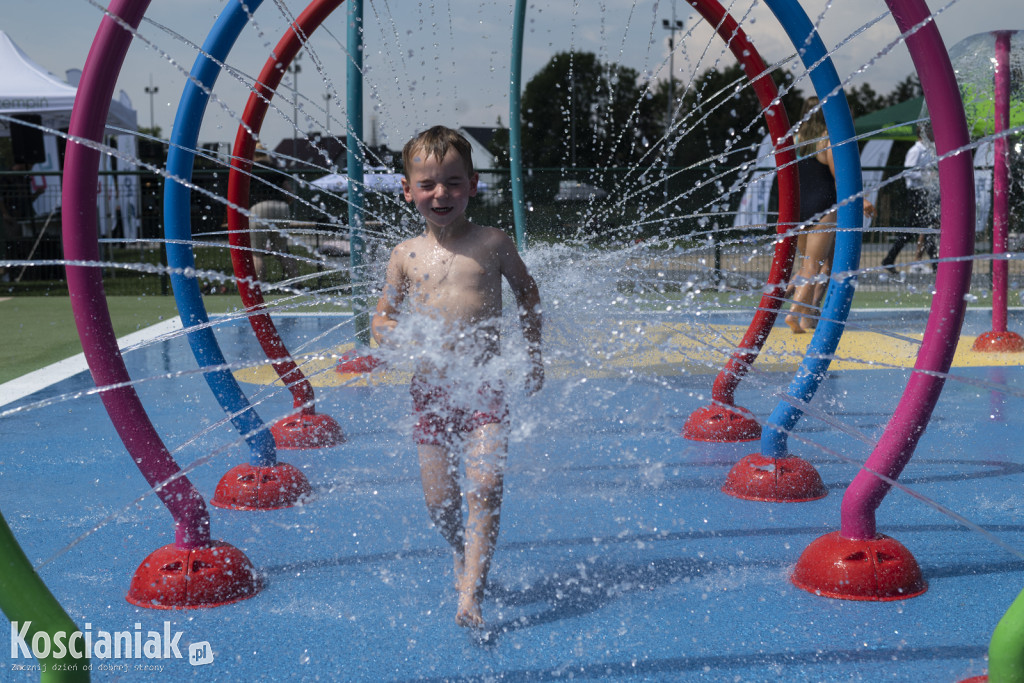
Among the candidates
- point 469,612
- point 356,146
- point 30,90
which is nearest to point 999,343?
point 356,146

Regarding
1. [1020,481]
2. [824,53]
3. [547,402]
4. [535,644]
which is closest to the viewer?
[535,644]

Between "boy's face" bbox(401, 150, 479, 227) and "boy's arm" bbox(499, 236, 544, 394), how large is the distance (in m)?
0.19

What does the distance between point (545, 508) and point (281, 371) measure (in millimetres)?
1655

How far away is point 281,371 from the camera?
435 cm

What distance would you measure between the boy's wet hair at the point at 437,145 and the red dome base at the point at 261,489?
1255 millimetres

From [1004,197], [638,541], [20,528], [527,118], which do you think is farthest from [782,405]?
[527,118]

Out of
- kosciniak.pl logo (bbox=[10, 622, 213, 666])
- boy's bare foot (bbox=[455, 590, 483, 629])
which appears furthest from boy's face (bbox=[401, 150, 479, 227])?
kosciniak.pl logo (bbox=[10, 622, 213, 666])

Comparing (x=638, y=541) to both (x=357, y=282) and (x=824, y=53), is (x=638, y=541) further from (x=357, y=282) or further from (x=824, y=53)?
(x=357, y=282)

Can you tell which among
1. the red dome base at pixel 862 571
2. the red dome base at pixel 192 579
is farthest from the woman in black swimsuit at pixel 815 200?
the red dome base at pixel 192 579

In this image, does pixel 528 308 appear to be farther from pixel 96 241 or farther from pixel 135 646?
pixel 135 646

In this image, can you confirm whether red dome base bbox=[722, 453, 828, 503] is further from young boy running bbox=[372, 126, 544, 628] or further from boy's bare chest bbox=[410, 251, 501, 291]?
boy's bare chest bbox=[410, 251, 501, 291]

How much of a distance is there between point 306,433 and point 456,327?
1.66 metres

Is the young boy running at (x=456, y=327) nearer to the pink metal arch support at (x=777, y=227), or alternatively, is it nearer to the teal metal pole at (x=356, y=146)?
the pink metal arch support at (x=777, y=227)

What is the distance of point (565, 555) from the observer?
9.22 ft
